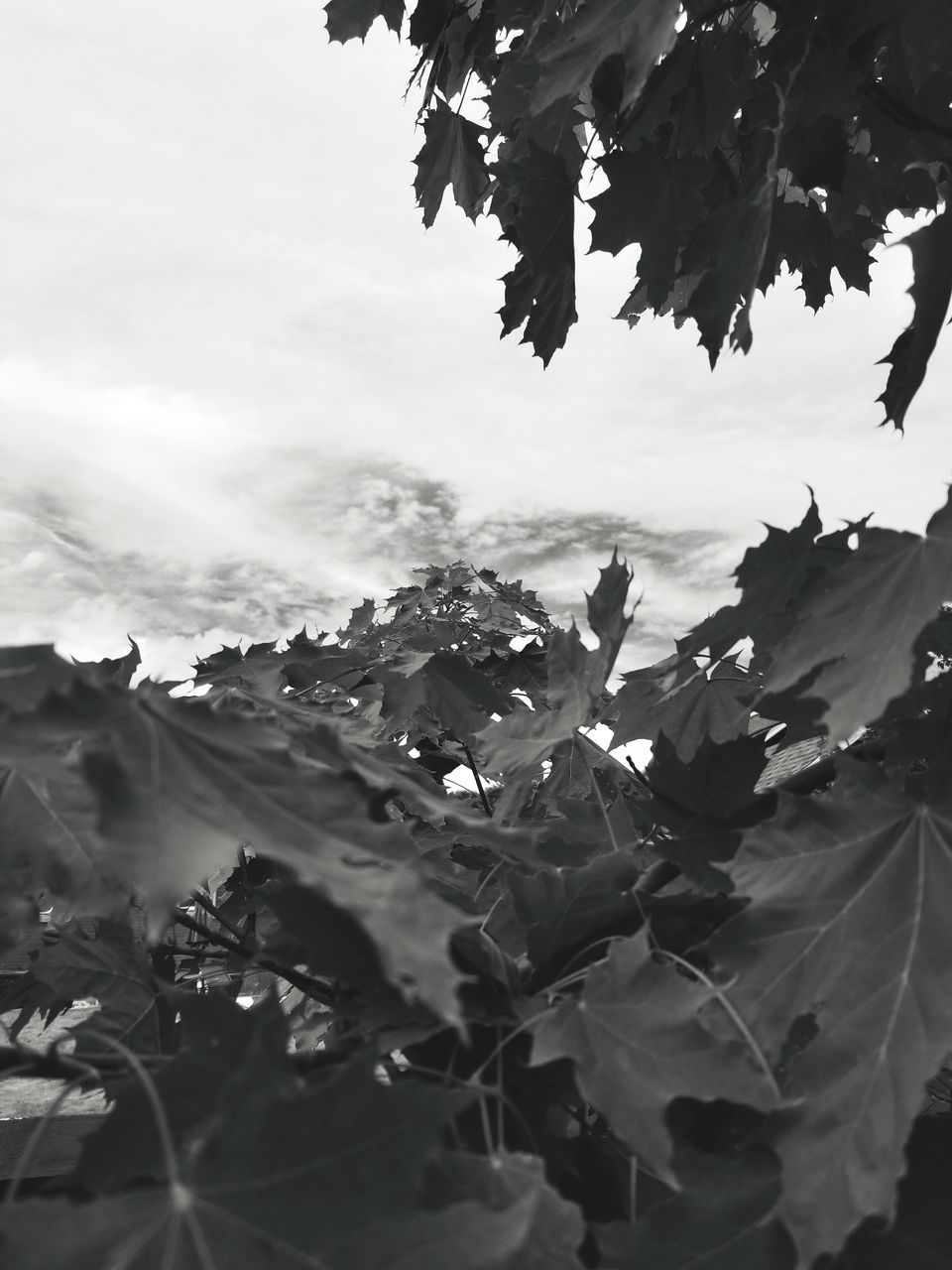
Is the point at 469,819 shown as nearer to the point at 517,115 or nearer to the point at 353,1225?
the point at 353,1225

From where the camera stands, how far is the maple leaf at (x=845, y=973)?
599 mm

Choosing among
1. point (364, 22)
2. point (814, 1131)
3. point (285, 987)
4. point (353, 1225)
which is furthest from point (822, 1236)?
point (364, 22)

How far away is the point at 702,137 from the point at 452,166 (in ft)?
3.54

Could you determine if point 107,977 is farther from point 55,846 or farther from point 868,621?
point 868,621

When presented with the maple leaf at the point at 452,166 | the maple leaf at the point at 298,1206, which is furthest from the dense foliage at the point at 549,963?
the maple leaf at the point at 452,166

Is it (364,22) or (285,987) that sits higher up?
(364,22)

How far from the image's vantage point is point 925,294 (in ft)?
3.27

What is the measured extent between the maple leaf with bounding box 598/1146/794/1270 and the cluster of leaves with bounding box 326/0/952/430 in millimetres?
758

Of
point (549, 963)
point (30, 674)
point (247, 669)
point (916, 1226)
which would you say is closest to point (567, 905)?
point (549, 963)

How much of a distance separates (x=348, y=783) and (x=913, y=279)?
2.55 feet

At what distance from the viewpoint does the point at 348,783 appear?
0.63 m

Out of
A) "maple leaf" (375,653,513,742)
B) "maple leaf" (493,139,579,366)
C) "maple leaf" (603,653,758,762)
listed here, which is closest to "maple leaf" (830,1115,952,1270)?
"maple leaf" (603,653,758,762)

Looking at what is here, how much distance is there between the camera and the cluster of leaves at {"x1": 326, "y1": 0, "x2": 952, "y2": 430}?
4.30 ft

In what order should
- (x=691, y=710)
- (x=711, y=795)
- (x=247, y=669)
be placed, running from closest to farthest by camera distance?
(x=711, y=795) → (x=247, y=669) → (x=691, y=710)
